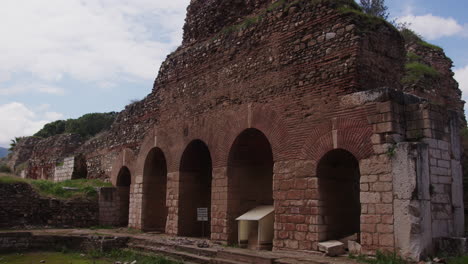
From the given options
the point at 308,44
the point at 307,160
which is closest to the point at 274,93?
the point at 308,44

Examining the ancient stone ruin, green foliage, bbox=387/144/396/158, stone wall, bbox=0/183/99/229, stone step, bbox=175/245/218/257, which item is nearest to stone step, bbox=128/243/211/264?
stone step, bbox=175/245/218/257

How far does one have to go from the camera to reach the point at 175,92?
49.5 ft

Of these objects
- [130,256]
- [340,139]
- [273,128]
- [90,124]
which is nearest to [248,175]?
[273,128]

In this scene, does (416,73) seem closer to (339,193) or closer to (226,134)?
(339,193)

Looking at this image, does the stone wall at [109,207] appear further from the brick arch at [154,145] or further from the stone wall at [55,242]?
the stone wall at [55,242]

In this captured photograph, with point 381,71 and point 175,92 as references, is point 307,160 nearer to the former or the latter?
point 381,71

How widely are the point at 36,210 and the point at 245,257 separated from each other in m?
9.95

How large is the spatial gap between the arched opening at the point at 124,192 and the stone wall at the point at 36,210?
3.50 ft

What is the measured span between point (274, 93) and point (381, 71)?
2533 mm

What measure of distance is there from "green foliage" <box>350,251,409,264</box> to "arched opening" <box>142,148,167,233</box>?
9.39 meters

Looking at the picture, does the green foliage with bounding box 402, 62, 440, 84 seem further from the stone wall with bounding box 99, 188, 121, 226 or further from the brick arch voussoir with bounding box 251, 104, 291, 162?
the stone wall with bounding box 99, 188, 121, 226

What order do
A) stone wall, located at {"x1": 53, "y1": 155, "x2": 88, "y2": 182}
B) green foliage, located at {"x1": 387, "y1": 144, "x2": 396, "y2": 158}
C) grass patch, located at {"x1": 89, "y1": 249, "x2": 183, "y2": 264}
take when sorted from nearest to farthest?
green foliage, located at {"x1": 387, "y1": 144, "x2": 396, "y2": 158}, grass patch, located at {"x1": 89, "y1": 249, "x2": 183, "y2": 264}, stone wall, located at {"x1": 53, "y1": 155, "x2": 88, "y2": 182}

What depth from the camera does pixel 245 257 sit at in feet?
30.2

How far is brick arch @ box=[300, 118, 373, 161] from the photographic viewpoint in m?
8.52
